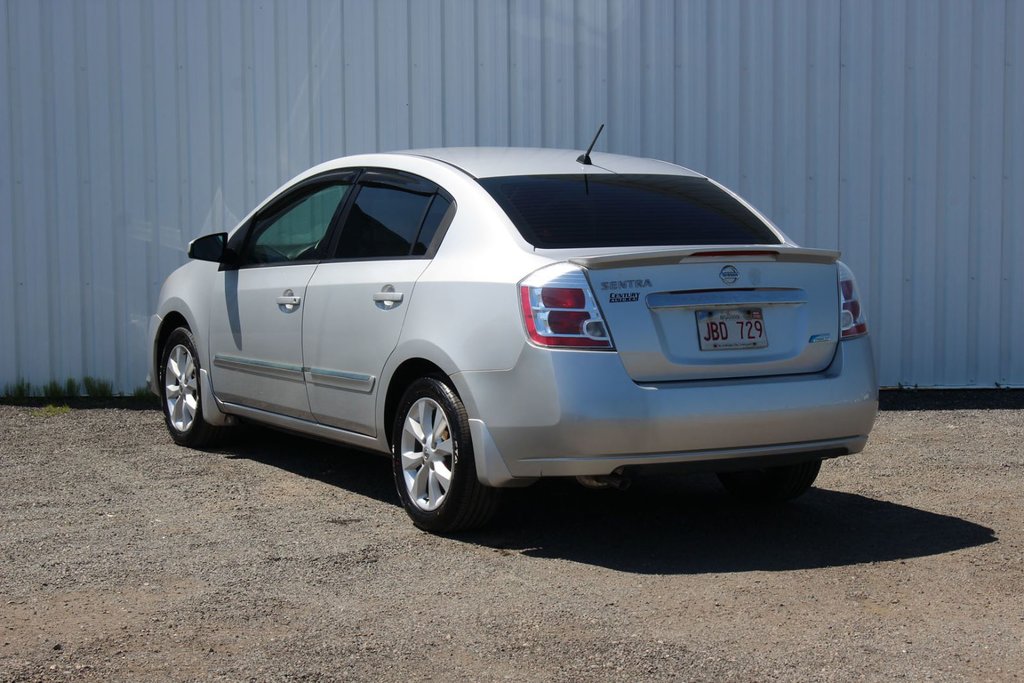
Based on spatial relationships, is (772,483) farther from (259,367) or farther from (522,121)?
(522,121)

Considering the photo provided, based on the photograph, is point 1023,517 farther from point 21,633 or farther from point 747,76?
point 747,76

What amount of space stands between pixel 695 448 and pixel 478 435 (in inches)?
32.9

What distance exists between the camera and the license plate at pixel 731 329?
5.27 m

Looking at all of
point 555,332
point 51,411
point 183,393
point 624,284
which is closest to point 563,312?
point 555,332

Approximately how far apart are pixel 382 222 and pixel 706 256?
1712 mm

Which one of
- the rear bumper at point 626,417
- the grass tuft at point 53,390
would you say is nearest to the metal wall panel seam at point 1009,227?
the rear bumper at point 626,417

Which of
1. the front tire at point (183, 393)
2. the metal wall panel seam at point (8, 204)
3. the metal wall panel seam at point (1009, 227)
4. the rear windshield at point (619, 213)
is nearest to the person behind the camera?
the rear windshield at point (619, 213)

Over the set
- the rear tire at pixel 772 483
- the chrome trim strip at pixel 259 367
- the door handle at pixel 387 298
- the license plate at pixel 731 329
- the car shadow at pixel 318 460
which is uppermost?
the door handle at pixel 387 298

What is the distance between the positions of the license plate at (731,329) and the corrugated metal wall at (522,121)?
505 centimetres

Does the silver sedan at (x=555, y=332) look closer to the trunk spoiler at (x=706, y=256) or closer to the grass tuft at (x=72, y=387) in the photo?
the trunk spoiler at (x=706, y=256)

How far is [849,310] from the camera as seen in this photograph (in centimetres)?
567

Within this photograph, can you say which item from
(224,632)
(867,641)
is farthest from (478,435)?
(867,641)

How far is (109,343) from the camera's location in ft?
33.2

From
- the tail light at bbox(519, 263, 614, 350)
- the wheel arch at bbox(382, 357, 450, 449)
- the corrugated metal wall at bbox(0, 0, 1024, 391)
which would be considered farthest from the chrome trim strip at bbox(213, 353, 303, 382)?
the corrugated metal wall at bbox(0, 0, 1024, 391)
